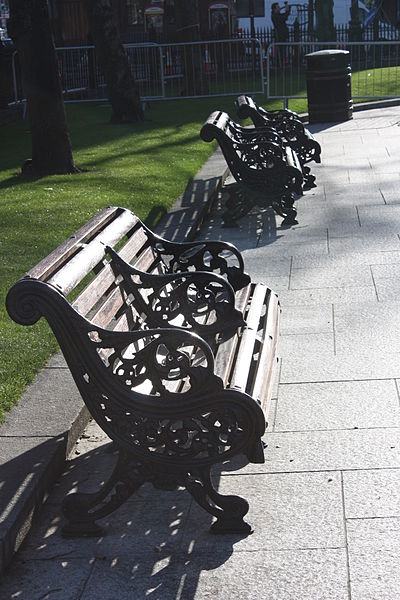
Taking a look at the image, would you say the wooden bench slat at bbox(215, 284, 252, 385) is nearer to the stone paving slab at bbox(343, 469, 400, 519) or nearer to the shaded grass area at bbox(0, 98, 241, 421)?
the stone paving slab at bbox(343, 469, 400, 519)

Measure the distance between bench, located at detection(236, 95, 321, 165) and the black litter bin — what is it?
487cm

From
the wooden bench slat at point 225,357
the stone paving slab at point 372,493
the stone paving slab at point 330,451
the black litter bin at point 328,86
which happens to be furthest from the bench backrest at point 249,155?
the black litter bin at point 328,86

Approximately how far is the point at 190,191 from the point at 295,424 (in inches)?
260

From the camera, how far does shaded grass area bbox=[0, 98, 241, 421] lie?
5.99 m

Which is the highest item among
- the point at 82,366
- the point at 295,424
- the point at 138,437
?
the point at 82,366

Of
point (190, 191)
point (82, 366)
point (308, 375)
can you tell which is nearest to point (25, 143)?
point (190, 191)

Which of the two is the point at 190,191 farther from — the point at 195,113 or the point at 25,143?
the point at 195,113

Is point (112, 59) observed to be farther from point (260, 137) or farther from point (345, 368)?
point (345, 368)

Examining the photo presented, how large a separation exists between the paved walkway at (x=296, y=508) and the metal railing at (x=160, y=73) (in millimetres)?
15009

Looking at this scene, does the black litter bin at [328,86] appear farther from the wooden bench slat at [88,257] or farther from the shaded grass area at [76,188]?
the wooden bench slat at [88,257]

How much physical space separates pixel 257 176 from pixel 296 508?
6.31 metres

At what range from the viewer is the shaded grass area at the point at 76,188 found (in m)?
5.99

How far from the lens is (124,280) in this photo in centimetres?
498

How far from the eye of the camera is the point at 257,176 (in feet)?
33.1
